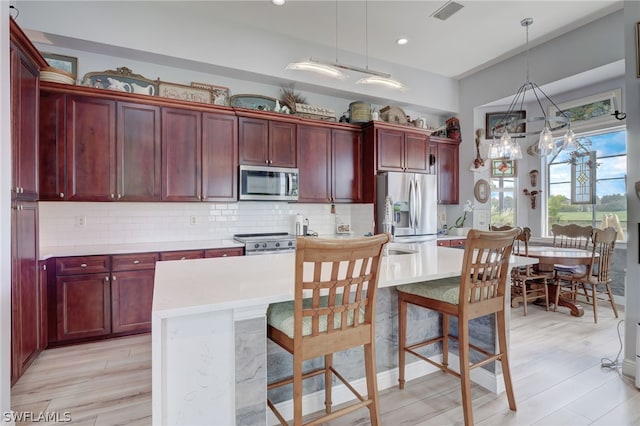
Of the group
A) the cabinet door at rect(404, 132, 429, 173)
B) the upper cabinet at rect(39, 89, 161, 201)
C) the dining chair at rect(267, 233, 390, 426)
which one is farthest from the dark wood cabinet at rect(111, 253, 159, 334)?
the cabinet door at rect(404, 132, 429, 173)

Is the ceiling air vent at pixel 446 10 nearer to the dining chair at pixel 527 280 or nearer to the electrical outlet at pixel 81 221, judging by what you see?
the dining chair at pixel 527 280

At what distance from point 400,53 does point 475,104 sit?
1627 mm

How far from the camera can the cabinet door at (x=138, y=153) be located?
3.28 m

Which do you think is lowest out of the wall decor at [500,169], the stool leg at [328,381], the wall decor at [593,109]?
the stool leg at [328,381]

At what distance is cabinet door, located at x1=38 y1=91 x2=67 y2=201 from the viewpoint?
2.97 metres

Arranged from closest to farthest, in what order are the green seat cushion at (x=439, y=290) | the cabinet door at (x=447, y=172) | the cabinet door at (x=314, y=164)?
the green seat cushion at (x=439, y=290), the cabinet door at (x=314, y=164), the cabinet door at (x=447, y=172)

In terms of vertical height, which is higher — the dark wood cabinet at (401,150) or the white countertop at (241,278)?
the dark wood cabinet at (401,150)

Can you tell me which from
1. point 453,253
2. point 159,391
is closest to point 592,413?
point 453,253

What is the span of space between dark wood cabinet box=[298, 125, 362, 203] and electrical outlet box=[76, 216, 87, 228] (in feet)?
7.73

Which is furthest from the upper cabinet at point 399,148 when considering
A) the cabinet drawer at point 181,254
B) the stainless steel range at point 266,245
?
the cabinet drawer at point 181,254

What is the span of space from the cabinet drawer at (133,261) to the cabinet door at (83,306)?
136 mm

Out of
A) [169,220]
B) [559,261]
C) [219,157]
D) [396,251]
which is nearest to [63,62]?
[219,157]

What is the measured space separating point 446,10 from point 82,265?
447cm

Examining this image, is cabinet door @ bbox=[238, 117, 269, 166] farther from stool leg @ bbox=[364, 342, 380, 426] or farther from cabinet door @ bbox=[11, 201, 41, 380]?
stool leg @ bbox=[364, 342, 380, 426]
